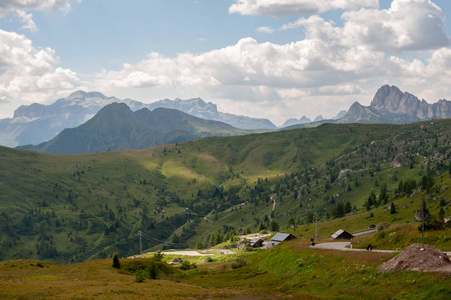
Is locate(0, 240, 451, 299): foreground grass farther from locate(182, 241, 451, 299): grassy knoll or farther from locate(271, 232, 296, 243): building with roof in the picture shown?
locate(271, 232, 296, 243): building with roof

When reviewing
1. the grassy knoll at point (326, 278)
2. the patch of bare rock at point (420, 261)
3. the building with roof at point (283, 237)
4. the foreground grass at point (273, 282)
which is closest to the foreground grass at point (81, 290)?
the foreground grass at point (273, 282)

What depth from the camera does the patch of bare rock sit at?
151 ft

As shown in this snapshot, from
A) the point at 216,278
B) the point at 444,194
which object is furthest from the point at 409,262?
the point at 444,194

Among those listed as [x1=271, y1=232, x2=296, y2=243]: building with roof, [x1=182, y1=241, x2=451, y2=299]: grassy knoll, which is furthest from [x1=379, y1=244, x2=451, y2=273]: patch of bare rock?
[x1=271, y1=232, x2=296, y2=243]: building with roof

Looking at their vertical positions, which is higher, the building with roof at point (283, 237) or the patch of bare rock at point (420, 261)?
the patch of bare rock at point (420, 261)

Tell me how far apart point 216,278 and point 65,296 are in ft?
139

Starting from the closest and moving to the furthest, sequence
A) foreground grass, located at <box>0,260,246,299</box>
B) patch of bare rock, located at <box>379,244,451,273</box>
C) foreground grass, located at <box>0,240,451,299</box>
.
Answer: foreground grass, located at <box>0,240,451,299</box>, foreground grass, located at <box>0,260,246,299</box>, patch of bare rock, located at <box>379,244,451,273</box>

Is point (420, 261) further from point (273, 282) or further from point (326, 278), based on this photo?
point (273, 282)

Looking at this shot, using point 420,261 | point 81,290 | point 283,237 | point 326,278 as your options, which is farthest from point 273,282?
point 283,237

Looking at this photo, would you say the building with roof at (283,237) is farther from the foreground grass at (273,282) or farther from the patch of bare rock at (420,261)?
the patch of bare rock at (420,261)

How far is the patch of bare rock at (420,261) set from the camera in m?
46.2

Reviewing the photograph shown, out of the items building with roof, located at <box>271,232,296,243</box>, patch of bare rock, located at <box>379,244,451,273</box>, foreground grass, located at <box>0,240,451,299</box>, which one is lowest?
building with roof, located at <box>271,232,296,243</box>

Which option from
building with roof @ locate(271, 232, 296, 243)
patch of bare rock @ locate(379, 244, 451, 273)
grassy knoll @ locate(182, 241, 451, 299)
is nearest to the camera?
grassy knoll @ locate(182, 241, 451, 299)

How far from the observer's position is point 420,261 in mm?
47594
